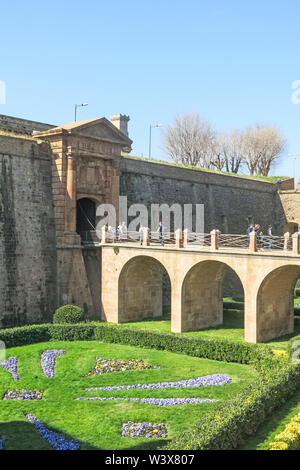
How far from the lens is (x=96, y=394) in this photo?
645 inches

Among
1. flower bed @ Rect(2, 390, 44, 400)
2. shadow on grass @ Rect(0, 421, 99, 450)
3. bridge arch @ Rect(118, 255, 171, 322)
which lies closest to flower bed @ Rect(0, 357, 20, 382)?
flower bed @ Rect(2, 390, 44, 400)

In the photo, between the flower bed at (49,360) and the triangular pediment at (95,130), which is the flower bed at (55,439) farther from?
the triangular pediment at (95,130)

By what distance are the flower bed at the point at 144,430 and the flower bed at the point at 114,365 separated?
4984 millimetres

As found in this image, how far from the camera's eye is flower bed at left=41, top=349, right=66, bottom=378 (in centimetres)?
1868

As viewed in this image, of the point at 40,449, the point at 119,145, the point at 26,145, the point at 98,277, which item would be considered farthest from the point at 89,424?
the point at 119,145

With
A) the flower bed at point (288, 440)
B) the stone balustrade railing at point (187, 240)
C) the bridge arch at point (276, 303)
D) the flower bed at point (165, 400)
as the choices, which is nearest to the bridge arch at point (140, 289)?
the stone balustrade railing at point (187, 240)

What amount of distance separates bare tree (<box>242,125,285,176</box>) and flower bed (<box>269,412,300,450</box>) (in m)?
45.1

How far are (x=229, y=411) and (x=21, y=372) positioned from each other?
8.58m

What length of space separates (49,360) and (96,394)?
13.7ft

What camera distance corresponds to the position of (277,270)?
2111 centimetres

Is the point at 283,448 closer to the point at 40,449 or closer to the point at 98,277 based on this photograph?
the point at 40,449

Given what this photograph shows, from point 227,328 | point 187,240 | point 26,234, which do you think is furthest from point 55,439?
point 26,234

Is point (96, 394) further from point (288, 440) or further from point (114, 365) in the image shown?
point (288, 440)

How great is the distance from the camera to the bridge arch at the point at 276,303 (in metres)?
21.6
